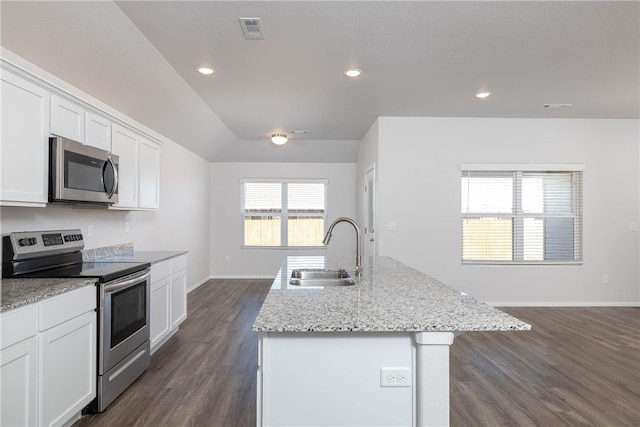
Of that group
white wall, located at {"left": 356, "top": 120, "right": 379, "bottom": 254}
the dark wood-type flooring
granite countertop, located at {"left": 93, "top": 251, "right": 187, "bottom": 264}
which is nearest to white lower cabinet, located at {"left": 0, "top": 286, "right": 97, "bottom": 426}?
the dark wood-type flooring

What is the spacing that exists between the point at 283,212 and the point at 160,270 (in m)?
4.30

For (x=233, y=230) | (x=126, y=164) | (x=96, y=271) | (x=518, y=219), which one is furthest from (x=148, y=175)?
(x=518, y=219)

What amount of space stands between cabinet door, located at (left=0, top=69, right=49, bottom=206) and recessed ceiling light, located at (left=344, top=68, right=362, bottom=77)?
7.61 feet

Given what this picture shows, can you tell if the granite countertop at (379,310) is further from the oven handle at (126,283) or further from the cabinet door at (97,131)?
the cabinet door at (97,131)

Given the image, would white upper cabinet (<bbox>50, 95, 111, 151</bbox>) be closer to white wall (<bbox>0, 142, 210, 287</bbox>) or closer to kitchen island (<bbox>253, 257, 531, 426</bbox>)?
white wall (<bbox>0, 142, 210, 287</bbox>)

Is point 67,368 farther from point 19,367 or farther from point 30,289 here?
point 30,289

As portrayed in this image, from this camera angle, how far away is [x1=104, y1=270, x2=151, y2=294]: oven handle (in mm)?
2363

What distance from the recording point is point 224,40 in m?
2.83

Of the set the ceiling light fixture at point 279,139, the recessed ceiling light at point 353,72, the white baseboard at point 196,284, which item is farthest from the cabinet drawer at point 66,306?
the ceiling light fixture at point 279,139

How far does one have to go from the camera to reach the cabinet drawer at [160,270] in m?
3.15

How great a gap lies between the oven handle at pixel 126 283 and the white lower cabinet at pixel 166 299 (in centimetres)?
27

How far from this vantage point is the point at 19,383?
5.63ft

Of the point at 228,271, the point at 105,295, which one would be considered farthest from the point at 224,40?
the point at 228,271

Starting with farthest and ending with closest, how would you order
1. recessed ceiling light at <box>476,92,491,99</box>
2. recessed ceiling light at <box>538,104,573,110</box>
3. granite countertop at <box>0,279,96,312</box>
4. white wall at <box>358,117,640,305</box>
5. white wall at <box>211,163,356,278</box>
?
1. white wall at <box>211,163,356,278</box>
2. white wall at <box>358,117,640,305</box>
3. recessed ceiling light at <box>538,104,573,110</box>
4. recessed ceiling light at <box>476,92,491,99</box>
5. granite countertop at <box>0,279,96,312</box>
